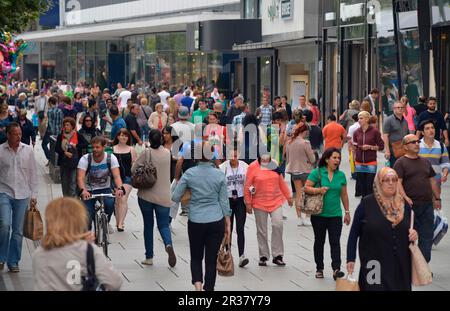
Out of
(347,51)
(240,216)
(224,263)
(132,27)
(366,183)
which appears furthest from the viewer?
(132,27)

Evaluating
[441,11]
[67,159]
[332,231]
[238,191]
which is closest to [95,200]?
[238,191]

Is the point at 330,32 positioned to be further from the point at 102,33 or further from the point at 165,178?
the point at 102,33

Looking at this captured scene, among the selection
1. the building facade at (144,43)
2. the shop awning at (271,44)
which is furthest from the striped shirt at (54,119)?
the building facade at (144,43)

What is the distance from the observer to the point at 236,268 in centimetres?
1388

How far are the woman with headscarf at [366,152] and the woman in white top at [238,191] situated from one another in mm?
5777

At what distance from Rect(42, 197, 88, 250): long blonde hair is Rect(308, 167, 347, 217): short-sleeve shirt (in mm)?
6067

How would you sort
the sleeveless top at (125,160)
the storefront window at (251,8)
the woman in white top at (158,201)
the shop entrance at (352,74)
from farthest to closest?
the storefront window at (251,8) < the shop entrance at (352,74) < the sleeveless top at (125,160) < the woman in white top at (158,201)

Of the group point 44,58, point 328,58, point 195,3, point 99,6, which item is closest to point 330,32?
point 328,58

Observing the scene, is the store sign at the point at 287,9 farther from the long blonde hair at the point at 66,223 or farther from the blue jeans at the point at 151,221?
the long blonde hair at the point at 66,223

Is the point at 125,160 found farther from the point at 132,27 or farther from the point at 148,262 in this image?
the point at 132,27

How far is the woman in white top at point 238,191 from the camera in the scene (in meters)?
13.9

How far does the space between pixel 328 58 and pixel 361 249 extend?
1158 inches

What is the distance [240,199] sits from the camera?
14.0 metres

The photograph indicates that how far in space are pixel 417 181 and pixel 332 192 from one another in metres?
0.96
